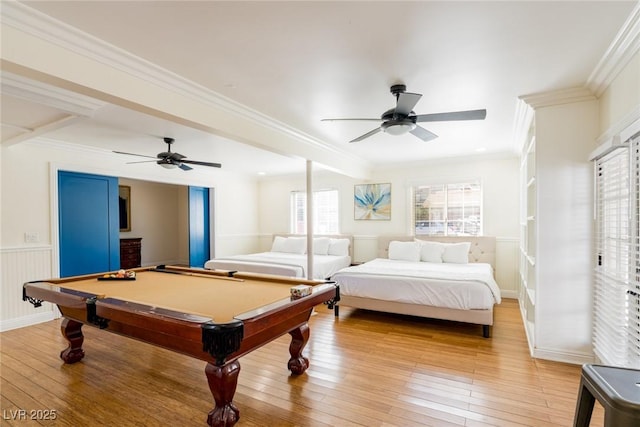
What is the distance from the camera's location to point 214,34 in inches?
79.1

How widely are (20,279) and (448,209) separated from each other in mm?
6848

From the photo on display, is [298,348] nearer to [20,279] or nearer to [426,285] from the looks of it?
[426,285]

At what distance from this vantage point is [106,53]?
2.13 metres

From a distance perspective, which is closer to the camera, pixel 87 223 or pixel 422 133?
pixel 422 133

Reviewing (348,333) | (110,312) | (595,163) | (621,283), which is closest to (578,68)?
(595,163)

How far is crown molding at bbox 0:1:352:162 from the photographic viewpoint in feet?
5.72

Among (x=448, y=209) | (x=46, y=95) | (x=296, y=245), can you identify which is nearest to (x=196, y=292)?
(x=46, y=95)

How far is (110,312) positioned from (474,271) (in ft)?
14.1

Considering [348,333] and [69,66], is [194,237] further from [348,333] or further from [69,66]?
[69,66]

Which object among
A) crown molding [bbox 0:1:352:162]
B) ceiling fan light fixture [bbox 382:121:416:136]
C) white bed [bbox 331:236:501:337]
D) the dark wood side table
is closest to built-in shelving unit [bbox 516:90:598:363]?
white bed [bbox 331:236:501:337]

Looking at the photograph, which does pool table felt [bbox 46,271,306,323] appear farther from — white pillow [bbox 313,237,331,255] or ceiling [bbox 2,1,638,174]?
white pillow [bbox 313,237,331,255]

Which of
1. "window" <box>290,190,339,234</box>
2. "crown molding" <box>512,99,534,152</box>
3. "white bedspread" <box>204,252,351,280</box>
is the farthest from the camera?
"window" <box>290,190,339,234</box>

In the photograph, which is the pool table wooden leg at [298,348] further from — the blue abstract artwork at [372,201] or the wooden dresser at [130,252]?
the wooden dresser at [130,252]

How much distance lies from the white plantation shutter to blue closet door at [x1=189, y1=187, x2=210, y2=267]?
A: 21.6ft
